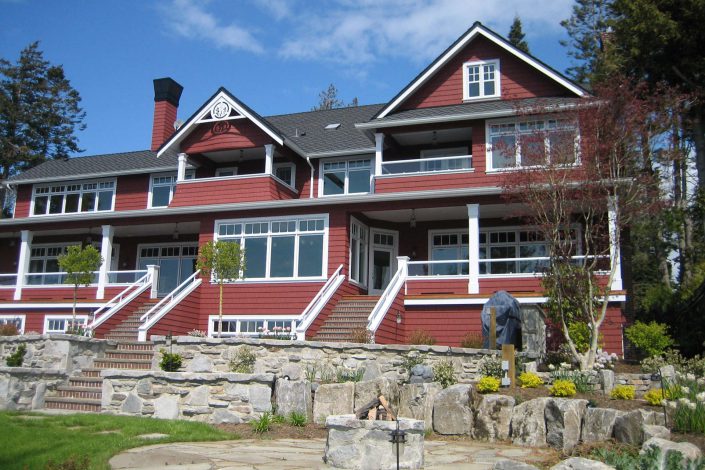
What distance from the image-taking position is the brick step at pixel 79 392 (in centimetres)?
1270

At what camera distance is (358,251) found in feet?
67.3

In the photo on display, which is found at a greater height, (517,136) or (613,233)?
(517,136)

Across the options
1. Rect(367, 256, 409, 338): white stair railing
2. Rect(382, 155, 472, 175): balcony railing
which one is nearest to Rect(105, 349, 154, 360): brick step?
Rect(367, 256, 409, 338): white stair railing

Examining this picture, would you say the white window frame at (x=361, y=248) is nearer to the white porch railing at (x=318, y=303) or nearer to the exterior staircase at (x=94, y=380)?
the white porch railing at (x=318, y=303)

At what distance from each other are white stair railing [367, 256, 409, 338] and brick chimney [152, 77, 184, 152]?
13.2 metres

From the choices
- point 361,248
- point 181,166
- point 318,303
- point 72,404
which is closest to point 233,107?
point 181,166

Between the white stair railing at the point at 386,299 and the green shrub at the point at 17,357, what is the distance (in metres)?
7.18

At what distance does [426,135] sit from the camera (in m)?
21.1

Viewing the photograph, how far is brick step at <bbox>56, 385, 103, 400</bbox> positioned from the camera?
41.7ft

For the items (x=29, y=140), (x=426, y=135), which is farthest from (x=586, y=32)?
(x=29, y=140)

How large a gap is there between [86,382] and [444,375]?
6785 mm

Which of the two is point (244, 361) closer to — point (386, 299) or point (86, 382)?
point (86, 382)

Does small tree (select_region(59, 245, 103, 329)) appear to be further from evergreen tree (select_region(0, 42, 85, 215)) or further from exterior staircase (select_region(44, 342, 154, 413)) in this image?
evergreen tree (select_region(0, 42, 85, 215))

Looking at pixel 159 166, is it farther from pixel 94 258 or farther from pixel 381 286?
pixel 381 286
